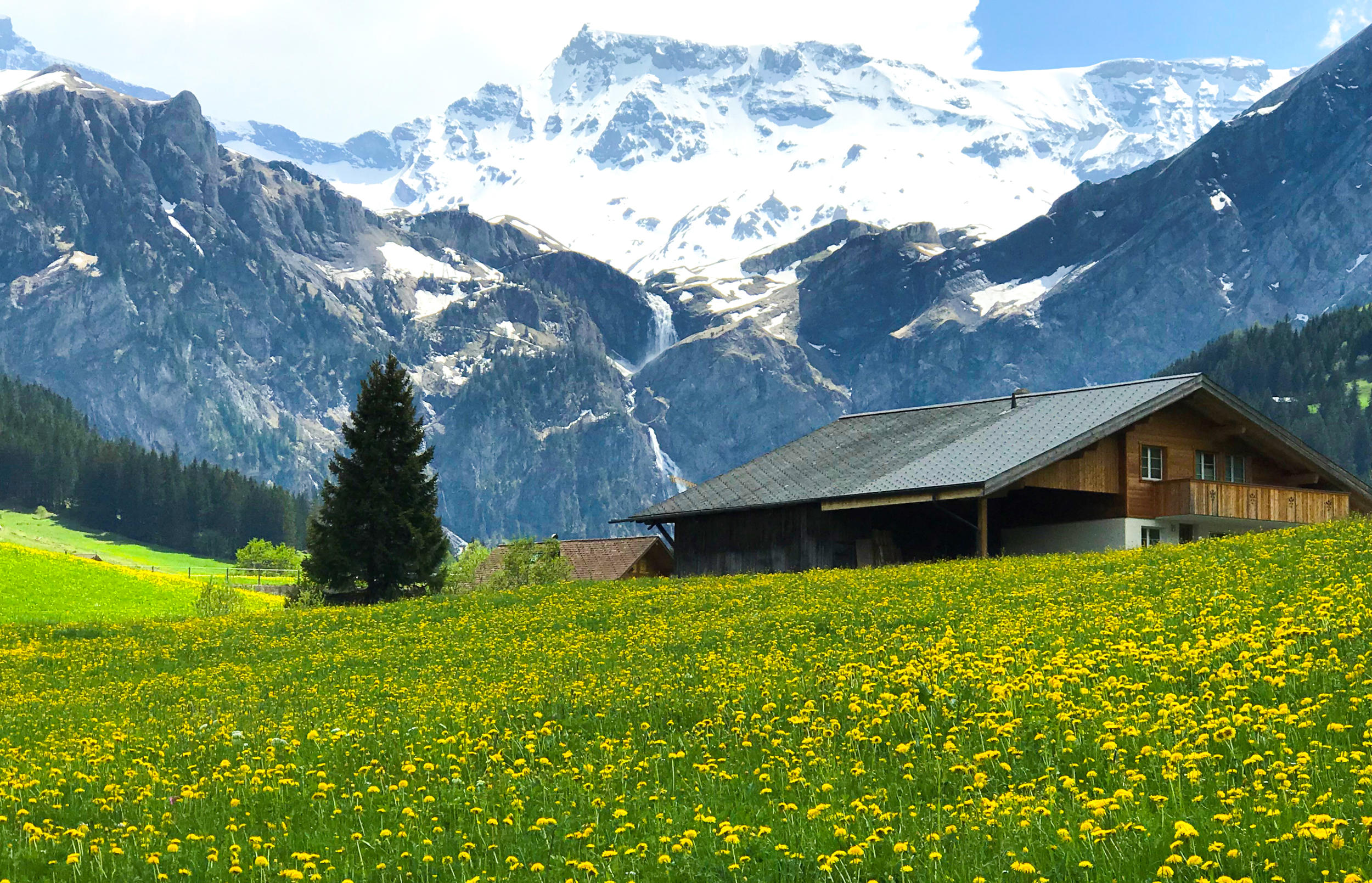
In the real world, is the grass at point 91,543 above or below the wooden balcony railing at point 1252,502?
below

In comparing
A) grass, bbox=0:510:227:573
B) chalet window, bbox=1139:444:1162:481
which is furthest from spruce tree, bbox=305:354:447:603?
grass, bbox=0:510:227:573

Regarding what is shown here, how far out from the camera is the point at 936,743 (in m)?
14.3

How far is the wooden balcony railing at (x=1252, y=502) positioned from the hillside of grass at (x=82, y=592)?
37.9 meters

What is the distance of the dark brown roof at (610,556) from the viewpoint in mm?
91188

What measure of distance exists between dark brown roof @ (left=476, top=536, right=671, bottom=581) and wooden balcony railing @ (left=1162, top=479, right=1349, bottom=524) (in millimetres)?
47888

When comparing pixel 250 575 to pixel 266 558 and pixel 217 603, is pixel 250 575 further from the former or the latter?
pixel 217 603

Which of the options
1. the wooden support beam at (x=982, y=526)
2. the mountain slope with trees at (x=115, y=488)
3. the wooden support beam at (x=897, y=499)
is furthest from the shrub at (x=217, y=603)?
the mountain slope with trees at (x=115, y=488)

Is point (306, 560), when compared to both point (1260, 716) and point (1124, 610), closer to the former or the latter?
point (1124, 610)

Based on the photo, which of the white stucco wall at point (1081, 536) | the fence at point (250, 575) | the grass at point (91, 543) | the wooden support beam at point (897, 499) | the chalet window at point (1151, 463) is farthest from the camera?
the grass at point (91, 543)

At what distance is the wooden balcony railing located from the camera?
45.4 m

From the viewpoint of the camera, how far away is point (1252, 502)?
47.5 meters

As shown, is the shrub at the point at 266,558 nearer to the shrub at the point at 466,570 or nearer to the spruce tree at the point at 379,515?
the shrub at the point at 466,570

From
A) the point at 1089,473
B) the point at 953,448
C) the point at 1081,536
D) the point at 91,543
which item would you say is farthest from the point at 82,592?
the point at 91,543

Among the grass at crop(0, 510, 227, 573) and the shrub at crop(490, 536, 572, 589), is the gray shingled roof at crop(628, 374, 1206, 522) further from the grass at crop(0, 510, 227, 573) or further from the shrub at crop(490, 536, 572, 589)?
the grass at crop(0, 510, 227, 573)
